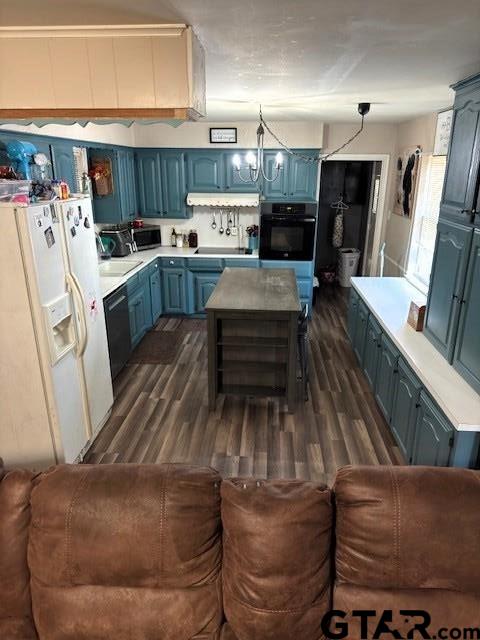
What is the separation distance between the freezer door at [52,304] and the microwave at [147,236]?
10.3 ft

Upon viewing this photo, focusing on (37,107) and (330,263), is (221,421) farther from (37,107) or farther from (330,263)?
(330,263)

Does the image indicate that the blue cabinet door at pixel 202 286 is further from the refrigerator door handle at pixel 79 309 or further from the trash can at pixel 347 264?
the refrigerator door handle at pixel 79 309

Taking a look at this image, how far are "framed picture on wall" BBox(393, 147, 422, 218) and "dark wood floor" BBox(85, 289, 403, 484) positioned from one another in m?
1.94

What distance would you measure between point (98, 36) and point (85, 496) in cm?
173

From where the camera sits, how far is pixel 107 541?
4.32ft

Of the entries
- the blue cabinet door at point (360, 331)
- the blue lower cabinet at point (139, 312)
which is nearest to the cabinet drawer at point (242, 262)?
the blue lower cabinet at point (139, 312)

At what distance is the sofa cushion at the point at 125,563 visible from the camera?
1321 millimetres

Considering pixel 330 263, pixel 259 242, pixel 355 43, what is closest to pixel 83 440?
pixel 355 43

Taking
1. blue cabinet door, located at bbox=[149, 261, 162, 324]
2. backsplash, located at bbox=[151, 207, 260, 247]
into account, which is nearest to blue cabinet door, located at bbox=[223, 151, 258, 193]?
backsplash, located at bbox=[151, 207, 260, 247]

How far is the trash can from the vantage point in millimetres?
7022

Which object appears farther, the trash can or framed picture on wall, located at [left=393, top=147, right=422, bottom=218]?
the trash can

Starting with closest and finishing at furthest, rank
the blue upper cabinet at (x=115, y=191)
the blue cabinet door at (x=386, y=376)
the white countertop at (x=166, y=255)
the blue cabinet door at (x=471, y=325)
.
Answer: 1. the blue cabinet door at (x=471, y=325)
2. the blue cabinet door at (x=386, y=376)
3. the blue upper cabinet at (x=115, y=191)
4. the white countertop at (x=166, y=255)

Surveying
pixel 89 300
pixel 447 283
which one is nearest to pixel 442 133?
pixel 447 283

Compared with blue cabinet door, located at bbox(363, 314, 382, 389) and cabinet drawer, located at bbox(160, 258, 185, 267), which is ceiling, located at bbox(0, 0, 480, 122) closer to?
blue cabinet door, located at bbox(363, 314, 382, 389)
